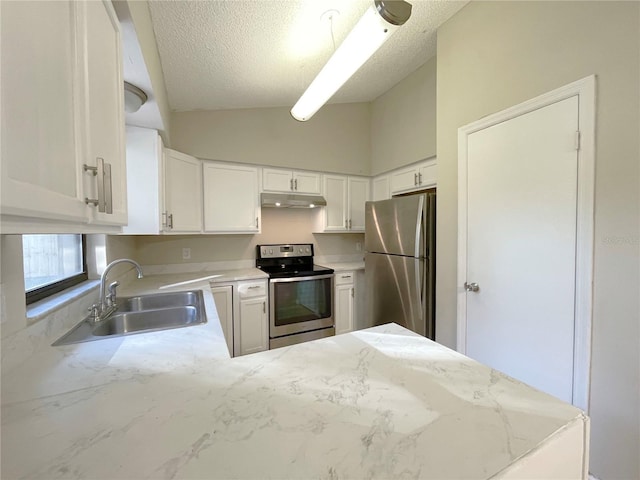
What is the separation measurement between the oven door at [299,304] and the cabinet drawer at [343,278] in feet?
0.34

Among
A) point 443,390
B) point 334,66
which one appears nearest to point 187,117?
point 334,66

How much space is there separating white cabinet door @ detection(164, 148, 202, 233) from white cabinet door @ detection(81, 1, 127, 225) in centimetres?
135

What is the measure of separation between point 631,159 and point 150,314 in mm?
2590

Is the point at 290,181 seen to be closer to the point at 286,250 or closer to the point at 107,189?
the point at 286,250

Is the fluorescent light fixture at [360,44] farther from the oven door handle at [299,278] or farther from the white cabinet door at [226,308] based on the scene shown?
the white cabinet door at [226,308]

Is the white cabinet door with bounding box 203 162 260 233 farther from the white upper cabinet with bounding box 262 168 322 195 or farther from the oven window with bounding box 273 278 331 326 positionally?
the oven window with bounding box 273 278 331 326

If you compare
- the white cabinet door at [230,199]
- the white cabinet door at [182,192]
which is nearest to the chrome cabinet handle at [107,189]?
the white cabinet door at [182,192]

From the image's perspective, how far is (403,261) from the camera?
7.85ft

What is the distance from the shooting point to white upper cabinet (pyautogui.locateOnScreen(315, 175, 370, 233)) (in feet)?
10.9

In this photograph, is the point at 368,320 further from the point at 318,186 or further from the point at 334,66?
the point at 334,66

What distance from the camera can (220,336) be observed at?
1158mm

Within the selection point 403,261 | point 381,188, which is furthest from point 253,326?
point 381,188

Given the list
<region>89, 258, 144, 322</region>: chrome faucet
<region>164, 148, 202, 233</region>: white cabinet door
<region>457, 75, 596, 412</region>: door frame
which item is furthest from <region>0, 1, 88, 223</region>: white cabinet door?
<region>457, 75, 596, 412</region>: door frame

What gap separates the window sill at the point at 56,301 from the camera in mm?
1038
